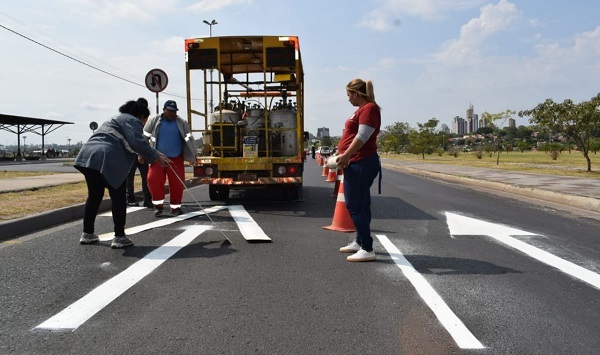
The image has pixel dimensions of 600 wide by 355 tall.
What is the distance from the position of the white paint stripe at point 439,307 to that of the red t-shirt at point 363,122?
1209 millimetres

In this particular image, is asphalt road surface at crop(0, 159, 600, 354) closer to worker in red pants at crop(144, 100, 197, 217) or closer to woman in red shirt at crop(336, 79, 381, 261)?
woman in red shirt at crop(336, 79, 381, 261)

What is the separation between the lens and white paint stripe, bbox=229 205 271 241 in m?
6.02

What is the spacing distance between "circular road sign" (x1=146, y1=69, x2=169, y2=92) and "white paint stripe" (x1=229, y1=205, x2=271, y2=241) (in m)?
4.23

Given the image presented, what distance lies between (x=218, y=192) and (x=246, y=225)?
3409 mm

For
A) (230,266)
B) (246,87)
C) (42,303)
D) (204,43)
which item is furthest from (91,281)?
(246,87)

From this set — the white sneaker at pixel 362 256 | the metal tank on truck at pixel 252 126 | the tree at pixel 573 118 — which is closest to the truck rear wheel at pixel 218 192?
the metal tank on truck at pixel 252 126

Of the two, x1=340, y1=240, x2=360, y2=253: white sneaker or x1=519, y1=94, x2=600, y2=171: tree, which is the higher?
x1=519, y1=94, x2=600, y2=171: tree

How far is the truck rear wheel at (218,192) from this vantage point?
1011 cm

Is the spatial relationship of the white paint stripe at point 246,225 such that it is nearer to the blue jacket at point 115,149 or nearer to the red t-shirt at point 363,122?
the blue jacket at point 115,149

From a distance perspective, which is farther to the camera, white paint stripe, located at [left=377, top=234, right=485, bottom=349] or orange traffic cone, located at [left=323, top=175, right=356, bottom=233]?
orange traffic cone, located at [left=323, top=175, right=356, bottom=233]

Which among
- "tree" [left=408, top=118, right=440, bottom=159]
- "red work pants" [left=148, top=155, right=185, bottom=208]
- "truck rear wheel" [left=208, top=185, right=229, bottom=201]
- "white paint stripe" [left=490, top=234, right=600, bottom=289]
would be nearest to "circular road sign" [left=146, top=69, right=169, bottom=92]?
"truck rear wheel" [left=208, top=185, right=229, bottom=201]

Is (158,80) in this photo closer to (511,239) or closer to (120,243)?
(120,243)

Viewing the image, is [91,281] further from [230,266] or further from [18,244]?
[18,244]

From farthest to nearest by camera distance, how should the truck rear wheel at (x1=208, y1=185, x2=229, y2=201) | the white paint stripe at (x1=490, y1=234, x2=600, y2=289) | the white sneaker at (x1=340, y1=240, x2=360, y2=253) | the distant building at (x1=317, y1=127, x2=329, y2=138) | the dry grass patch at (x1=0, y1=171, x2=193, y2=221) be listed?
1. the distant building at (x1=317, y1=127, x2=329, y2=138)
2. the truck rear wheel at (x1=208, y1=185, x2=229, y2=201)
3. the dry grass patch at (x1=0, y1=171, x2=193, y2=221)
4. the white sneaker at (x1=340, y1=240, x2=360, y2=253)
5. the white paint stripe at (x1=490, y1=234, x2=600, y2=289)
